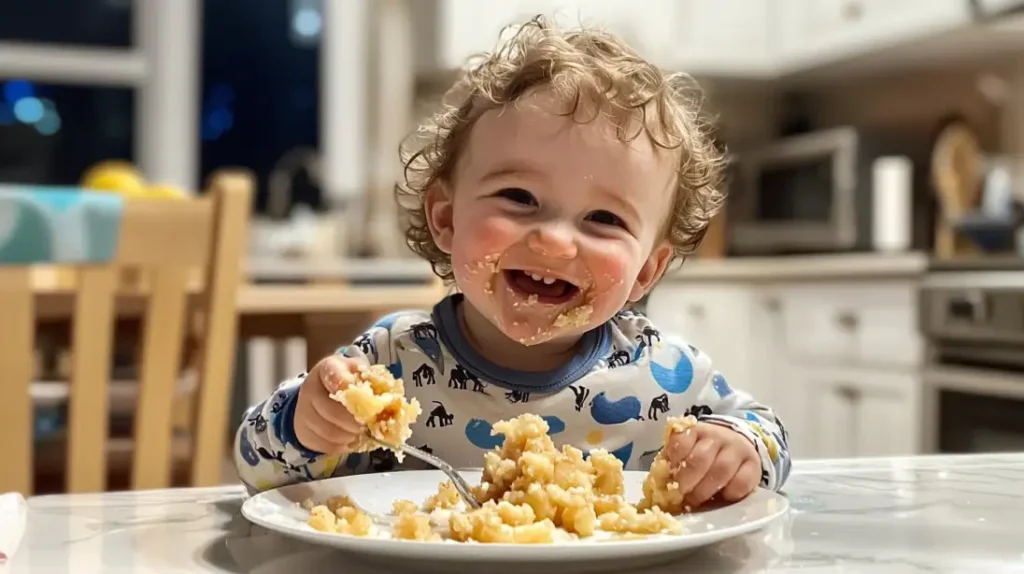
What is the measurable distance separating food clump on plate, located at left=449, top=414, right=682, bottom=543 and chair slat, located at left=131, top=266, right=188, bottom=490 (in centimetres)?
84

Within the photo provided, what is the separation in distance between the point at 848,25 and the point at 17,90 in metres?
2.62

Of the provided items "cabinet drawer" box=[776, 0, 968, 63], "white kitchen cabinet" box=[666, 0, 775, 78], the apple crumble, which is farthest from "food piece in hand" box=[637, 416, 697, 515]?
"white kitchen cabinet" box=[666, 0, 775, 78]

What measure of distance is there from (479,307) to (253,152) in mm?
3334

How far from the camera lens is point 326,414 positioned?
2.12 ft

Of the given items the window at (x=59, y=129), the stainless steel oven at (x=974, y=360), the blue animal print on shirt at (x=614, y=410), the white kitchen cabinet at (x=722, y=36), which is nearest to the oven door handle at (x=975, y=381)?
the stainless steel oven at (x=974, y=360)

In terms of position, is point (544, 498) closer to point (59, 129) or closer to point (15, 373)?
point (15, 373)

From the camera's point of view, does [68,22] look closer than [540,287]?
No

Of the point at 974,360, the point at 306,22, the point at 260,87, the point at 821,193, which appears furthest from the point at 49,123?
the point at 974,360

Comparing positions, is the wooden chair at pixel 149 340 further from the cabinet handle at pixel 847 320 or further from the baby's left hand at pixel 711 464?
the cabinet handle at pixel 847 320

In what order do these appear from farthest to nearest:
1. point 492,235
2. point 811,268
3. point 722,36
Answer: point 722,36, point 811,268, point 492,235

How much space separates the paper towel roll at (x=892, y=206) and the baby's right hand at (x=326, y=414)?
101 inches

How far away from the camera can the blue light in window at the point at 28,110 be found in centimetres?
367

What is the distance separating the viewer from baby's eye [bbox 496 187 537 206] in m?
0.72

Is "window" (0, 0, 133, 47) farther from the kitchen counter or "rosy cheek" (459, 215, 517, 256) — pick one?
"rosy cheek" (459, 215, 517, 256)
